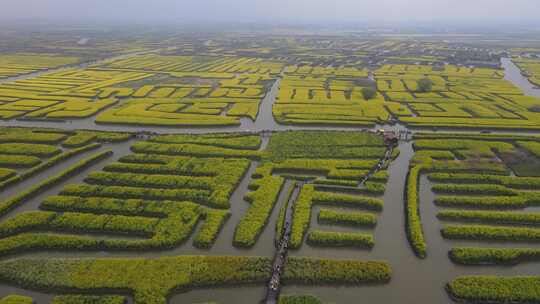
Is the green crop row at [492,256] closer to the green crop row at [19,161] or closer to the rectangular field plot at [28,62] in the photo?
the green crop row at [19,161]

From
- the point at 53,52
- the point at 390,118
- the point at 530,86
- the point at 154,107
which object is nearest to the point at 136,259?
the point at 154,107

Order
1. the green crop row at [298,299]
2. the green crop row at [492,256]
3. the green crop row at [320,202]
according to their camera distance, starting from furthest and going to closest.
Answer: the green crop row at [320,202] < the green crop row at [492,256] < the green crop row at [298,299]

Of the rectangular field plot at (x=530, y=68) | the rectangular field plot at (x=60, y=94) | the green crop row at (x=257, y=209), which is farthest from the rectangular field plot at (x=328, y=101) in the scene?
the rectangular field plot at (x=530, y=68)

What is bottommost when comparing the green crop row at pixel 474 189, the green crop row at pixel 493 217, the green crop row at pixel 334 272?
the green crop row at pixel 334 272

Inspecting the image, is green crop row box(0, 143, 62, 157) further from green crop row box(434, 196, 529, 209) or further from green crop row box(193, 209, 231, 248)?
green crop row box(434, 196, 529, 209)

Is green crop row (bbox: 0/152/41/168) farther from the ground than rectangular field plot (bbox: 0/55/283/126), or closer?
closer

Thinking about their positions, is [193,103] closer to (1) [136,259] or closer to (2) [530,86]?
(1) [136,259]

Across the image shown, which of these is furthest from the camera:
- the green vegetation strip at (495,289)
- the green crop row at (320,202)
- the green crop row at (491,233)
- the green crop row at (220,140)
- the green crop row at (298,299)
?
→ the green crop row at (220,140)

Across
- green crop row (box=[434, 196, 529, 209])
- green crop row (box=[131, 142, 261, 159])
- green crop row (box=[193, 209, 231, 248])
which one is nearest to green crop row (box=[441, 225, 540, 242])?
green crop row (box=[434, 196, 529, 209])
